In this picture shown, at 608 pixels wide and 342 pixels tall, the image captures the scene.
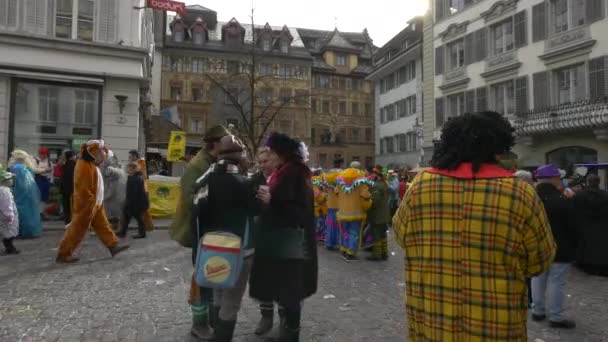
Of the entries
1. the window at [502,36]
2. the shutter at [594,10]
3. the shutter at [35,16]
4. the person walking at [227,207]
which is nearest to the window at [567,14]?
the shutter at [594,10]

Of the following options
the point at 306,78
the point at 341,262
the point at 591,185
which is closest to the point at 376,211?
the point at 341,262

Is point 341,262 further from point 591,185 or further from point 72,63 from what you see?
point 72,63

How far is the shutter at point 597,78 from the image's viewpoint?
18906 mm

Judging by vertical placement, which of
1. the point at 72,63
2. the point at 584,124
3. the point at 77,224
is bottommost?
the point at 77,224

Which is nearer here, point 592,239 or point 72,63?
point 592,239

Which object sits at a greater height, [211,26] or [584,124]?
[211,26]

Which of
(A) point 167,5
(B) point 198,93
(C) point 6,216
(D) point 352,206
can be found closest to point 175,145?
(A) point 167,5

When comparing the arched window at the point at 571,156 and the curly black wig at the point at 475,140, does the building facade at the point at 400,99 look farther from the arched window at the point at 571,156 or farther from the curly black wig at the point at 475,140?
the curly black wig at the point at 475,140

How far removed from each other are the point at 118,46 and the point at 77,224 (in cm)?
1062

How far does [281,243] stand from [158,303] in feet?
Answer: 7.68

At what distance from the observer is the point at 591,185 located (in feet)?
25.7

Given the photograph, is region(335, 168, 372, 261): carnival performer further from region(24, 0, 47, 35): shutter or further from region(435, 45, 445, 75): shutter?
region(435, 45, 445, 75): shutter

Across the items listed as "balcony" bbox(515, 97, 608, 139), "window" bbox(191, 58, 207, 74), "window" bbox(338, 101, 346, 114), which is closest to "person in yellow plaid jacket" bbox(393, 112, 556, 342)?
"balcony" bbox(515, 97, 608, 139)

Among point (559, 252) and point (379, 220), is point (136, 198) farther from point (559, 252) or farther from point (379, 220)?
point (559, 252)
